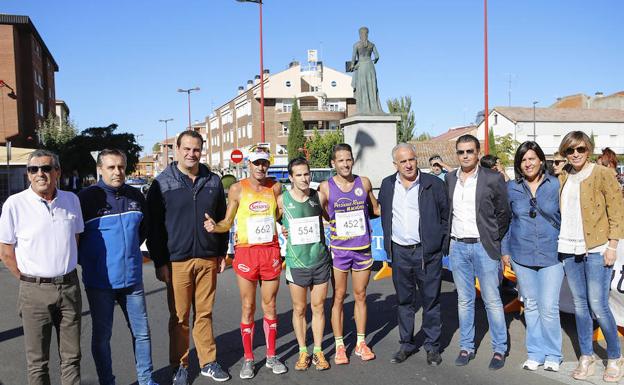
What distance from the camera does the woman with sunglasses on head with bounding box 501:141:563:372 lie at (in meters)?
4.54

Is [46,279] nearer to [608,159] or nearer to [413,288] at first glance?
[413,288]

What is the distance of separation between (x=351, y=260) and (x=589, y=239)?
206 cm

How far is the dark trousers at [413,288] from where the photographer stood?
494 cm

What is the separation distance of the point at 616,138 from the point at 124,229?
246 ft

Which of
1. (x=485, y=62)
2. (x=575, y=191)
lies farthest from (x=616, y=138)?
(x=575, y=191)

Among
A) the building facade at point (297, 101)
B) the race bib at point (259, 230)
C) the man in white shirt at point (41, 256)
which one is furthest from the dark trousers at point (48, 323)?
the building facade at point (297, 101)

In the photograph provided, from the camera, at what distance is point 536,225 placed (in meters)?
4.57

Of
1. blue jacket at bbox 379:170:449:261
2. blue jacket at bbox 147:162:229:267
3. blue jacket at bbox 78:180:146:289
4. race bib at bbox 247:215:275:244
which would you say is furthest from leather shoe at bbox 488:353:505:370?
blue jacket at bbox 78:180:146:289

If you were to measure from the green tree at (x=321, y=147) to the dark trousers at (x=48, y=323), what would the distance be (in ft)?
165

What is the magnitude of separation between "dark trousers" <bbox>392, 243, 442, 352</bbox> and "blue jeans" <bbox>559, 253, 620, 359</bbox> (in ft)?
3.75

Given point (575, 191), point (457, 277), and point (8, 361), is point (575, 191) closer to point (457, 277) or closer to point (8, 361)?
point (457, 277)

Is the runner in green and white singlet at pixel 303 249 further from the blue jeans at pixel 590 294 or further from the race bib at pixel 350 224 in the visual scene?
the blue jeans at pixel 590 294

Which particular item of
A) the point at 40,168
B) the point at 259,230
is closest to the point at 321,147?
the point at 259,230

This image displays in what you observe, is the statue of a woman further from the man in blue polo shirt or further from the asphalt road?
the man in blue polo shirt
